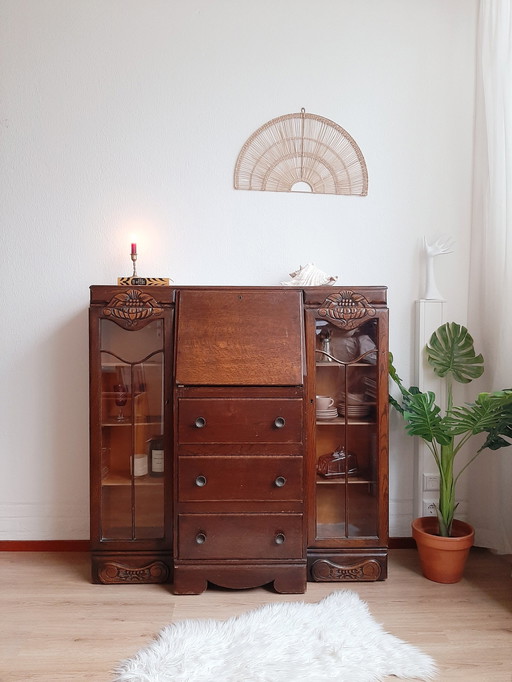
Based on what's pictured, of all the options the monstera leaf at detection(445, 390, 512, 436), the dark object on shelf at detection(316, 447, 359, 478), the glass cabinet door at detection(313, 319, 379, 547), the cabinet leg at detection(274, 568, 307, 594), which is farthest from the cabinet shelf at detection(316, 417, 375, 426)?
the cabinet leg at detection(274, 568, 307, 594)

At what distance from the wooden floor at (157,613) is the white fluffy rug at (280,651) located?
0.29ft

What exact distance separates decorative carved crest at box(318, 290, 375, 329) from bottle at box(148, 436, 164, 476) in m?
0.92

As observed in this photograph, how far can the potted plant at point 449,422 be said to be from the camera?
2359 millimetres

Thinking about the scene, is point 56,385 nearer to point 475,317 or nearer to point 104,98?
point 104,98

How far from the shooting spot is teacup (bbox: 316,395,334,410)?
98.9 inches

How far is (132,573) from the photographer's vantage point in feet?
8.08

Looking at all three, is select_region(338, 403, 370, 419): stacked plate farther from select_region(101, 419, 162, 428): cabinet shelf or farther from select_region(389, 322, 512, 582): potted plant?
select_region(101, 419, 162, 428): cabinet shelf

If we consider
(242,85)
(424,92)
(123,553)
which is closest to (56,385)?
(123,553)

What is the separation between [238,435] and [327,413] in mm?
443

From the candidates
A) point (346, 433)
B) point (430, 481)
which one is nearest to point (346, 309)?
point (346, 433)

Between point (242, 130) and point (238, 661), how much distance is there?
233 cm

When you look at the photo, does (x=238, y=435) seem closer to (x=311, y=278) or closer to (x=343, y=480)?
(x=343, y=480)

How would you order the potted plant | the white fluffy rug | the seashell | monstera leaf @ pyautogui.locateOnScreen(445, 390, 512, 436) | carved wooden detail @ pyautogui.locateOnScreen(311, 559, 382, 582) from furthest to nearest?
the seashell → carved wooden detail @ pyautogui.locateOnScreen(311, 559, 382, 582) → the potted plant → monstera leaf @ pyautogui.locateOnScreen(445, 390, 512, 436) → the white fluffy rug

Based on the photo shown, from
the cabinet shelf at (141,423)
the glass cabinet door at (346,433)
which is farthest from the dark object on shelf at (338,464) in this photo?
the cabinet shelf at (141,423)
